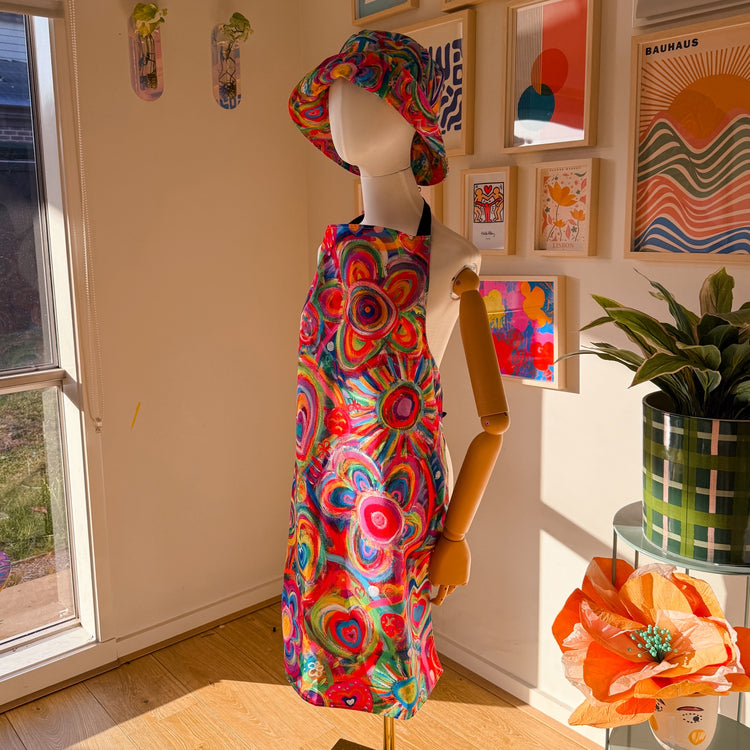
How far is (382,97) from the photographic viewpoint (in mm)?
1262

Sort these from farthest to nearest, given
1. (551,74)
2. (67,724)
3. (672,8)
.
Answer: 1. (67,724)
2. (551,74)
3. (672,8)

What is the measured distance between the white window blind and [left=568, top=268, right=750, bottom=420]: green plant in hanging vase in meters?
1.63

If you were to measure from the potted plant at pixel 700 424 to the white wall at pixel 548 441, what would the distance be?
41 centimetres

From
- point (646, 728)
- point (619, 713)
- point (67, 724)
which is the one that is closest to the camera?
point (619, 713)

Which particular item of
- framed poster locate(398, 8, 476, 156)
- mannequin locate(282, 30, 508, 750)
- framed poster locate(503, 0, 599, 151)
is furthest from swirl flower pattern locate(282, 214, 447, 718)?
framed poster locate(398, 8, 476, 156)

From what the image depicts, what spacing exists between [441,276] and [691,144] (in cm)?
66

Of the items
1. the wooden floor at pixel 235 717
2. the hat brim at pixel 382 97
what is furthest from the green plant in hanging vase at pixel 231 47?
the wooden floor at pixel 235 717

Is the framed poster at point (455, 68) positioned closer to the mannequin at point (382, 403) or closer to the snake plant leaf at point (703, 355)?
the mannequin at point (382, 403)

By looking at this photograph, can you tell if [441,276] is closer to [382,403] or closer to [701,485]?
[382,403]

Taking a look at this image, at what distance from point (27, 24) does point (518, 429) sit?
5.70 feet

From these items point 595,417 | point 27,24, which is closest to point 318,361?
point 595,417

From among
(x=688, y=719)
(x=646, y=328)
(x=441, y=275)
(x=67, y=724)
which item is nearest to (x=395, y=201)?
(x=441, y=275)

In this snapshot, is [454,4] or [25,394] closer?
[454,4]

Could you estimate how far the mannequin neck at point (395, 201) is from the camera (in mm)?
1376
